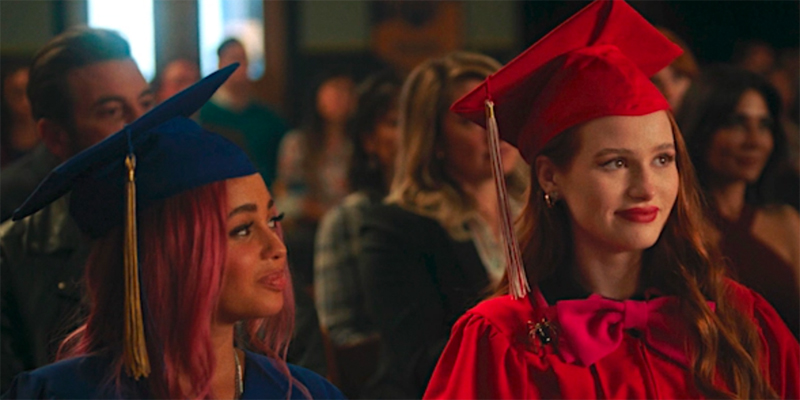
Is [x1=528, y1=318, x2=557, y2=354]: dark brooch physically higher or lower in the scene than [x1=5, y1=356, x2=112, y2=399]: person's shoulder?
higher

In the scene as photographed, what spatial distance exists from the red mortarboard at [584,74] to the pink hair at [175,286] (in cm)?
48

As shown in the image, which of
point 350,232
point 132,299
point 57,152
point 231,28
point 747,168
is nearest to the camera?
point 132,299

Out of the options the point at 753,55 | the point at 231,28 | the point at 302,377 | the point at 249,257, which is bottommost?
the point at 302,377

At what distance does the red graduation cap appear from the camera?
5.33 ft

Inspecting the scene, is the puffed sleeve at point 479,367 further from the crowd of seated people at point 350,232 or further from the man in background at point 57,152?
the man in background at point 57,152

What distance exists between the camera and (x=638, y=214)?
5.39ft

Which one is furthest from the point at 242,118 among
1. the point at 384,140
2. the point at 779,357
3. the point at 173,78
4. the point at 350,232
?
the point at 779,357

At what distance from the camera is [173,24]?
7.33ft

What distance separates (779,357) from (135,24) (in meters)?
1.39

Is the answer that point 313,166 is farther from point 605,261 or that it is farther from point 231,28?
point 605,261

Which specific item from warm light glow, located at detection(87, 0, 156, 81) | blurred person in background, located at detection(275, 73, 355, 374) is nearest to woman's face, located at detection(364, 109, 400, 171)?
blurred person in background, located at detection(275, 73, 355, 374)

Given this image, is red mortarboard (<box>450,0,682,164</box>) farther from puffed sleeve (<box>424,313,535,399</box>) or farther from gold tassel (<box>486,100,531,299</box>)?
puffed sleeve (<box>424,313,535,399</box>)

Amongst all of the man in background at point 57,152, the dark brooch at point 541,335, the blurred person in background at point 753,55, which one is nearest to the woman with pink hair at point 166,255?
the man in background at point 57,152

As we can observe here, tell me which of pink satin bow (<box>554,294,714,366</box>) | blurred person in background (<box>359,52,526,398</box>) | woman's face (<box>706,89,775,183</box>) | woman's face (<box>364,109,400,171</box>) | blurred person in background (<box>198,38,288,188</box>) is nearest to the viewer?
pink satin bow (<box>554,294,714,366</box>)
